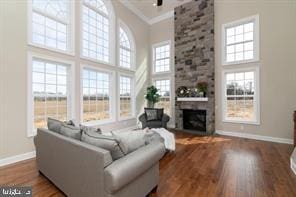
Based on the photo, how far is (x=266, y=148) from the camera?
13.8 feet

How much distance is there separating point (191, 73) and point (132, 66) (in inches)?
98.2

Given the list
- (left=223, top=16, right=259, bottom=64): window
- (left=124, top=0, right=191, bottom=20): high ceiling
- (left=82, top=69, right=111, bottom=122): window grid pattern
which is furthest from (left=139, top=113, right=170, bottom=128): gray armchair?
(left=124, top=0, right=191, bottom=20): high ceiling

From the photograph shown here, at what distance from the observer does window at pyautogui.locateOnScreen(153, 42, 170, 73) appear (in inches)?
293

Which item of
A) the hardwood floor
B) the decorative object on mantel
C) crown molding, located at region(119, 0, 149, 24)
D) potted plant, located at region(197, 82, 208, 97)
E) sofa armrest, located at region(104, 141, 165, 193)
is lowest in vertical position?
the hardwood floor

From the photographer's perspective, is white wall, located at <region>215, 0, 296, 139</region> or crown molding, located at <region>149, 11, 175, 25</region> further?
crown molding, located at <region>149, 11, 175, 25</region>

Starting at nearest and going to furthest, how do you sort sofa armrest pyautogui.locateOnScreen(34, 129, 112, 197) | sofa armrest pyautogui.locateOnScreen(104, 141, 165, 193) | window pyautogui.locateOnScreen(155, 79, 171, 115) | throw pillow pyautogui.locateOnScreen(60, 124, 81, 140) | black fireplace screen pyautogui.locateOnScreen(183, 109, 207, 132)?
sofa armrest pyautogui.locateOnScreen(104, 141, 165, 193)
sofa armrest pyautogui.locateOnScreen(34, 129, 112, 197)
throw pillow pyautogui.locateOnScreen(60, 124, 81, 140)
black fireplace screen pyautogui.locateOnScreen(183, 109, 207, 132)
window pyautogui.locateOnScreen(155, 79, 171, 115)

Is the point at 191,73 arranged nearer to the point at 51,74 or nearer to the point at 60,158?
the point at 51,74

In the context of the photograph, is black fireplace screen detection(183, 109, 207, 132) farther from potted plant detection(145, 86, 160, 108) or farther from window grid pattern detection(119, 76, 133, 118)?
window grid pattern detection(119, 76, 133, 118)

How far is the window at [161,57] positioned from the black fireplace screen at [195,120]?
223 cm

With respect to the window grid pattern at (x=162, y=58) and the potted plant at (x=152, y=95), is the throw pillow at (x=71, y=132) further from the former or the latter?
the window grid pattern at (x=162, y=58)

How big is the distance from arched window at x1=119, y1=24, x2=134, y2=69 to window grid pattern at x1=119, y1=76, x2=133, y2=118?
2.00 ft

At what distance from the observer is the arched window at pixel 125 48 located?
6555mm

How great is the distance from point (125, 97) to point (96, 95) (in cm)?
145

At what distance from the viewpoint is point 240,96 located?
554 cm
